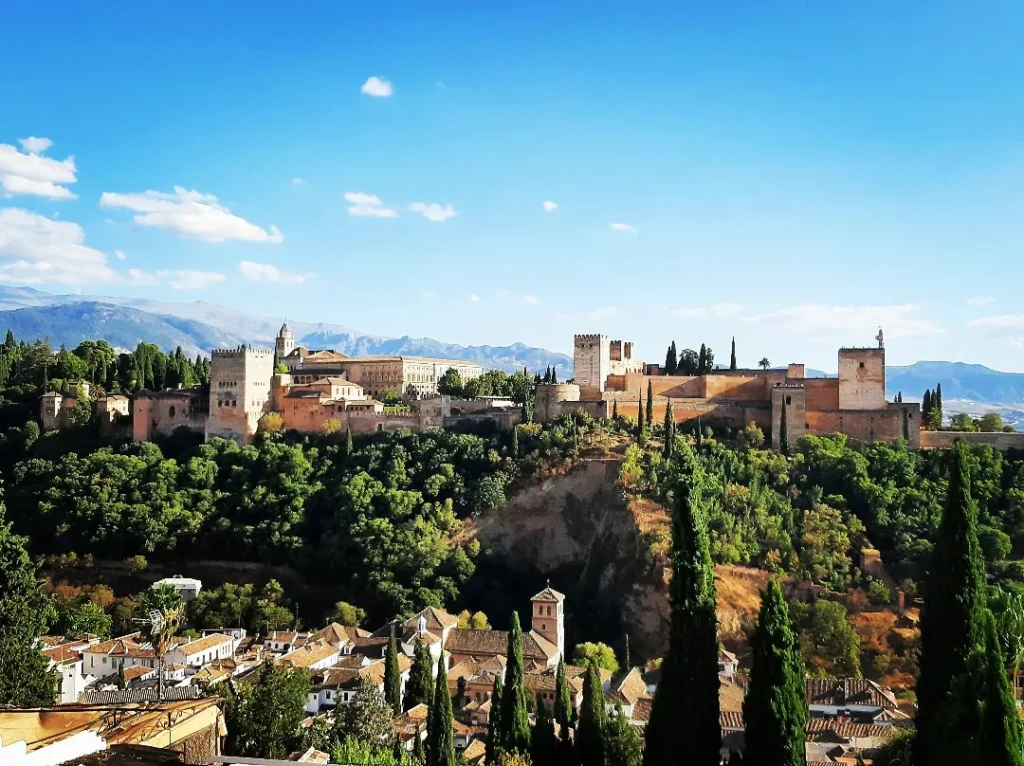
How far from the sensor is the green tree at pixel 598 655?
1452 inches

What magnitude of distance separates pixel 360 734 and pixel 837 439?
30669 mm

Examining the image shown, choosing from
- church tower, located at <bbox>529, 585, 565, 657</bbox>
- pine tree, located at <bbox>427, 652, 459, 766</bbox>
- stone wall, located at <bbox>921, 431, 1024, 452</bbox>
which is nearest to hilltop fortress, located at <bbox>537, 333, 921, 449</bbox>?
stone wall, located at <bbox>921, 431, 1024, 452</bbox>

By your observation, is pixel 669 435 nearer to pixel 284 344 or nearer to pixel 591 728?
pixel 591 728

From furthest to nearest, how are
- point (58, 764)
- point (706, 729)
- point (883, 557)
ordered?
point (883, 557) < point (706, 729) < point (58, 764)

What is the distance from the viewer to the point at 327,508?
48969 mm

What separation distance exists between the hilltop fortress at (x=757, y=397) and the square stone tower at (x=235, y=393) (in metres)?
15.6

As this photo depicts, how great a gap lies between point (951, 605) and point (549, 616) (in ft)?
78.5

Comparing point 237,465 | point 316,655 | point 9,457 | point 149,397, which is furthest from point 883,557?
point 9,457

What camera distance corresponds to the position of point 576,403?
2047 inches

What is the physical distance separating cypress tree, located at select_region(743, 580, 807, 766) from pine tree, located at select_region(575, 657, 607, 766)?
8202 mm

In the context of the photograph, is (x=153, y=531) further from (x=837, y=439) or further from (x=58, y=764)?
(x=58, y=764)

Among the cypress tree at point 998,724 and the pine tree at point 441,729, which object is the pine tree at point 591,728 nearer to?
the pine tree at point 441,729

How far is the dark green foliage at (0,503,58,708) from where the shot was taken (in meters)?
22.1

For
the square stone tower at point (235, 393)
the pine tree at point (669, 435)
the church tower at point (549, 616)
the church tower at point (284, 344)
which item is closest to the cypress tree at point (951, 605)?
the church tower at point (549, 616)
